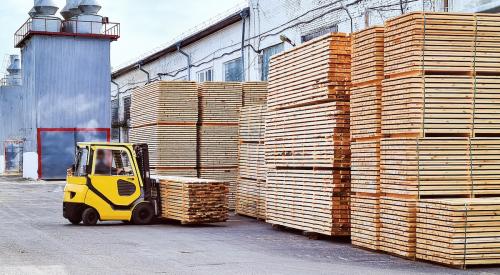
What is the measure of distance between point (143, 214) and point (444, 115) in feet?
25.0

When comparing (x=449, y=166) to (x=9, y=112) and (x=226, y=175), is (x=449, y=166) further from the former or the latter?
(x=9, y=112)

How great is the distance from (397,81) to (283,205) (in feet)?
14.6

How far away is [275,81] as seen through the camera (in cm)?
1598

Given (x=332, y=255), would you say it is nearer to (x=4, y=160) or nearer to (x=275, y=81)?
(x=275, y=81)

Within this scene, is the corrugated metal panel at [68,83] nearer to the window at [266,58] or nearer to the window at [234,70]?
the window at [234,70]

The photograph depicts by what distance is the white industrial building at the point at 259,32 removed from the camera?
64.7ft

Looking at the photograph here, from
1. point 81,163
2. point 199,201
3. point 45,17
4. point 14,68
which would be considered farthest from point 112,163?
point 14,68

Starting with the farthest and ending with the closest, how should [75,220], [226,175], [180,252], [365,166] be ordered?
[226,175] < [75,220] < [365,166] < [180,252]

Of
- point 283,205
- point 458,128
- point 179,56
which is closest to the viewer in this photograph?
point 458,128

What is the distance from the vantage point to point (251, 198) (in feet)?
60.4

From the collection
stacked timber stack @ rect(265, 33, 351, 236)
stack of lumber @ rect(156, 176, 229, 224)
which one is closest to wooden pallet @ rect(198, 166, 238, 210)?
stack of lumber @ rect(156, 176, 229, 224)

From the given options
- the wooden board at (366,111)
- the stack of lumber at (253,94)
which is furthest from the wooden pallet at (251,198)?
the wooden board at (366,111)

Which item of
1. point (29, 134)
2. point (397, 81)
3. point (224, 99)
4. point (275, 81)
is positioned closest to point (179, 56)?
point (29, 134)

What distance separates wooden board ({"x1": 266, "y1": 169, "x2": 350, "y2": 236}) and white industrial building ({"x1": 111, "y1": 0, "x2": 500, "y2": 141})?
511 centimetres
